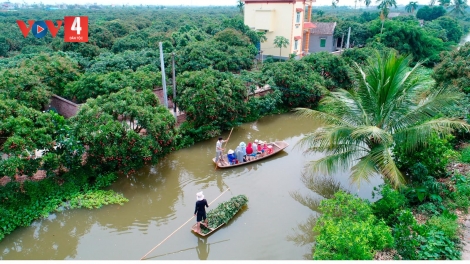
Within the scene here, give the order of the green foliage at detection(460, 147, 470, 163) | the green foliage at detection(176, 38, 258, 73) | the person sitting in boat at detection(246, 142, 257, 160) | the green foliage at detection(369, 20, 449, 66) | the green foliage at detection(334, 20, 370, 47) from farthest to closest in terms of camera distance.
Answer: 1. the green foliage at detection(334, 20, 370, 47)
2. the green foliage at detection(369, 20, 449, 66)
3. the green foliage at detection(176, 38, 258, 73)
4. the person sitting in boat at detection(246, 142, 257, 160)
5. the green foliage at detection(460, 147, 470, 163)

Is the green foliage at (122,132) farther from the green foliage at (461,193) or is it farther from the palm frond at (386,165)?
the green foliage at (461,193)

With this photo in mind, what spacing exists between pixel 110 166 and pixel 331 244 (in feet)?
23.4

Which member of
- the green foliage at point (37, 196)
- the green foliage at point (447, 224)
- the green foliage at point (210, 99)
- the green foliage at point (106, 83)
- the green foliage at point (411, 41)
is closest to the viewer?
the green foliage at point (447, 224)

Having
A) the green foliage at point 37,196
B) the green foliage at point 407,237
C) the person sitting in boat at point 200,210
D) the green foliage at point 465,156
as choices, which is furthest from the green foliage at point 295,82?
the green foliage at point 407,237

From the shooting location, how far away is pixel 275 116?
17.5m

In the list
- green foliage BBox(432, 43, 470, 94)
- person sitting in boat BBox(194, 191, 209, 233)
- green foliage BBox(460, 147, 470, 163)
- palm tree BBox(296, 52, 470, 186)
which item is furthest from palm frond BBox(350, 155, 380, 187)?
green foliage BBox(432, 43, 470, 94)

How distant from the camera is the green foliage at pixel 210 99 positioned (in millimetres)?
13117

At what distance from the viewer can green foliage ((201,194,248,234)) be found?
8266 millimetres

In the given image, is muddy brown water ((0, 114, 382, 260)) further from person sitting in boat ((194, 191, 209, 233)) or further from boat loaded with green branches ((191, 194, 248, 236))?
person sitting in boat ((194, 191, 209, 233))

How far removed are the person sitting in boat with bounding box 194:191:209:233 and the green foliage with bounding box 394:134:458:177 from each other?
5.56 metres

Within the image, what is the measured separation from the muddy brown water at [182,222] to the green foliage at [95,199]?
19 centimetres

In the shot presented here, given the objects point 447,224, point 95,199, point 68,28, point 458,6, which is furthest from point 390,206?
point 458,6

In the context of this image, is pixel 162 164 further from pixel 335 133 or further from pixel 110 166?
pixel 335 133

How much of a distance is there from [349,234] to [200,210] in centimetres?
354
